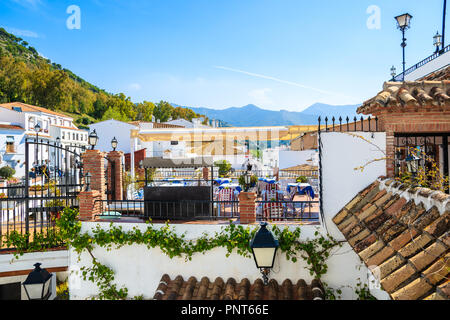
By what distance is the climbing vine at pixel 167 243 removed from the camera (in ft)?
18.1

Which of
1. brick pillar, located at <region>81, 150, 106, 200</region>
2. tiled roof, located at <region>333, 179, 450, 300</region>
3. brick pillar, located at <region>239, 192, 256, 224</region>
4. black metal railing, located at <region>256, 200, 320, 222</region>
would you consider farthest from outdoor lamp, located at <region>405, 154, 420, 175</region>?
brick pillar, located at <region>81, 150, 106, 200</region>

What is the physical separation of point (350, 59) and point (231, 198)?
220 inches

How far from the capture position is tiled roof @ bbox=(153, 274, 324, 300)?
515cm

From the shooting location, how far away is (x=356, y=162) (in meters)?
5.41

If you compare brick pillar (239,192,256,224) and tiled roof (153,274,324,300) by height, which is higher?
brick pillar (239,192,256,224)

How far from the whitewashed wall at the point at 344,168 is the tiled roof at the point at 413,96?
702mm

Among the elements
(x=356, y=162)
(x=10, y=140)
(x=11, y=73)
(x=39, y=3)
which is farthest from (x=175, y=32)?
(x=11, y=73)

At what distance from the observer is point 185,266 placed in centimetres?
582

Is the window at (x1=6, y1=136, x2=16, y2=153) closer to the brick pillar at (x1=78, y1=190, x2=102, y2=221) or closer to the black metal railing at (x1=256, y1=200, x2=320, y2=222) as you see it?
the brick pillar at (x1=78, y1=190, x2=102, y2=221)

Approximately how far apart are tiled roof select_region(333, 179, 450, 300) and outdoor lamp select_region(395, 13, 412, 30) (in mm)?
9012

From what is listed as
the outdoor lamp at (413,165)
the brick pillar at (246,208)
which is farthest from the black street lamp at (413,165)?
the brick pillar at (246,208)

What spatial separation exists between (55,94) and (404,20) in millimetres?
62136
